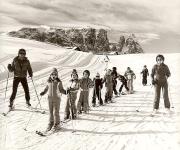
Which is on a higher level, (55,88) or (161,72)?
(161,72)

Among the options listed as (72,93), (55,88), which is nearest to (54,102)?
(55,88)

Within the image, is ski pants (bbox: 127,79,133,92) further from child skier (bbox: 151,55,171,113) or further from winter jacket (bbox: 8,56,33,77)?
winter jacket (bbox: 8,56,33,77)

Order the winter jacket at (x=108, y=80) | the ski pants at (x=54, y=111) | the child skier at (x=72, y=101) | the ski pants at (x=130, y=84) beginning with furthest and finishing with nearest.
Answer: the ski pants at (x=130, y=84), the winter jacket at (x=108, y=80), the child skier at (x=72, y=101), the ski pants at (x=54, y=111)

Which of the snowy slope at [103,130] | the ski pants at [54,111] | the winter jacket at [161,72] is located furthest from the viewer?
the winter jacket at [161,72]

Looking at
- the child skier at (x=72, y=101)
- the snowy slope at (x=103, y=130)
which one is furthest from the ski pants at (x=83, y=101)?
the child skier at (x=72, y=101)

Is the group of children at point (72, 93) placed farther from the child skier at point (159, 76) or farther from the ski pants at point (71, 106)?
the child skier at point (159, 76)

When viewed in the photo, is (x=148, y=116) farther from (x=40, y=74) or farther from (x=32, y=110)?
(x=40, y=74)

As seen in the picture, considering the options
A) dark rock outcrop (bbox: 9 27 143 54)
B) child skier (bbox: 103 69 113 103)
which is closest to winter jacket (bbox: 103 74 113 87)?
child skier (bbox: 103 69 113 103)

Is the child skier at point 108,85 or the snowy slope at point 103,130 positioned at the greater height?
the child skier at point 108,85

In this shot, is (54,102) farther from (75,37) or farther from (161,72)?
(75,37)

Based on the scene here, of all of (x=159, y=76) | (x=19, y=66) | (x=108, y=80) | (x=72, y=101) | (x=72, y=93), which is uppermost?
(x=19, y=66)

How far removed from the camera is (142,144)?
8734 mm

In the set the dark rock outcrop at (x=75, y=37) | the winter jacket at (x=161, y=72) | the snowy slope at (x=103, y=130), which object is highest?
the dark rock outcrop at (x=75, y=37)

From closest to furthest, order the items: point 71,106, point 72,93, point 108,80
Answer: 1. point 71,106
2. point 72,93
3. point 108,80
